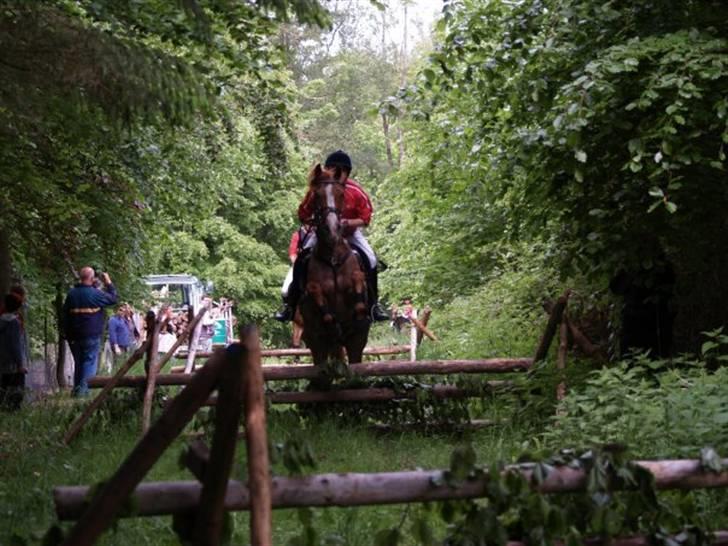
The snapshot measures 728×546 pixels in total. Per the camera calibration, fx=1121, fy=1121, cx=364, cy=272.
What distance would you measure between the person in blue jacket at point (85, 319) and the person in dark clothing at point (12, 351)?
2.26 meters

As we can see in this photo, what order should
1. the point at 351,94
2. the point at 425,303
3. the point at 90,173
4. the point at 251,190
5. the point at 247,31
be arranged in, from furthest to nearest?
1. the point at 351,94
2. the point at 251,190
3. the point at 425,303
4. the point at 90,173
5. the point at 247,31

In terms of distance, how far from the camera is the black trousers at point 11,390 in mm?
13961

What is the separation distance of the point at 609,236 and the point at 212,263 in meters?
39.5

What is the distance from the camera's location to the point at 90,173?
17.5m

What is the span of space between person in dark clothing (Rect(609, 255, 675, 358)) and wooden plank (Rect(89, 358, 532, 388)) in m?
1.17

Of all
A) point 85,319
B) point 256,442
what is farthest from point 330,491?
point 85,319

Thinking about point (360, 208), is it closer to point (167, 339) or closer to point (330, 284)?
point (330, 284)

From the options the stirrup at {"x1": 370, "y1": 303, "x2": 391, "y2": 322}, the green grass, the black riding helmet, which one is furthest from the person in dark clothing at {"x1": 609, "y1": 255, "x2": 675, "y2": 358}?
the black riding helmet

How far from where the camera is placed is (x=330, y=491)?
15.1 ft

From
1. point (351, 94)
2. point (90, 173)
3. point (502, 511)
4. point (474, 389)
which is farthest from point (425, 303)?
point (351, 94)

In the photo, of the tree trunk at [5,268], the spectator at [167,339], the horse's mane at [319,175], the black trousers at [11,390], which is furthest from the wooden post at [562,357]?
the spectator at [167,339]

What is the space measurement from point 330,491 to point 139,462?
79 cm

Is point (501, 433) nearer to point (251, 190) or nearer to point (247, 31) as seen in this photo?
point (247, 31)

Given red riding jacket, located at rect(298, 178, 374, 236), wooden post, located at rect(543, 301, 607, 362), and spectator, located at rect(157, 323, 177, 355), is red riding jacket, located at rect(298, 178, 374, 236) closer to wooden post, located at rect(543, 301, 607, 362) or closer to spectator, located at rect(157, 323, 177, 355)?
wooden post, located at rect(543, 301, 607, 362)
